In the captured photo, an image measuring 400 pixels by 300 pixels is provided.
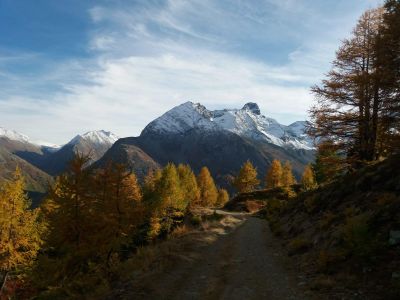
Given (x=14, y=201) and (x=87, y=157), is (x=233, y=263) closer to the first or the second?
(x=87, y=157)

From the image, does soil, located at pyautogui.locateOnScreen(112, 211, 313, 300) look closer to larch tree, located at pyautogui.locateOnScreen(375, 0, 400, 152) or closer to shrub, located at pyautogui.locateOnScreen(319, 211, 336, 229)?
shrub, located at pyautogui.locateOnScreen(319, 211, 336, 229)

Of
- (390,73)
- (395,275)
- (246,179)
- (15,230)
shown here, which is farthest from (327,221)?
(246,179)

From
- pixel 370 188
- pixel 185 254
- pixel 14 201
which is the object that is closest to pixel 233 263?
pixel 185 254

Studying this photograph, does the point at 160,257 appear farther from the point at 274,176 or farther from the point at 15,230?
the point at 274,176

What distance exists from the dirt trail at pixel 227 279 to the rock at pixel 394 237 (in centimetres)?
345

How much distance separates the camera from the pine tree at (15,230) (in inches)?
1272

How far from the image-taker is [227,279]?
14586mm

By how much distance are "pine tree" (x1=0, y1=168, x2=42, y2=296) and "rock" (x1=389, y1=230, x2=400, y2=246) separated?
1177 inches

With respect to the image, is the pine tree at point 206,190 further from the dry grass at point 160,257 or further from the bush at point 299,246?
the bush at point 299,246

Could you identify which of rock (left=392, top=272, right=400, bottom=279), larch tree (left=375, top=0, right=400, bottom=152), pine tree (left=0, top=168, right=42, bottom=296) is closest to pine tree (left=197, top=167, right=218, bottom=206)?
pine tree (left=0, top=168, right=42, bottom=296)

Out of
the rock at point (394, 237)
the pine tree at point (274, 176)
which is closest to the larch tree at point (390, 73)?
the rock at point (394, 237)

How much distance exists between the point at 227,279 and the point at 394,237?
621 cm

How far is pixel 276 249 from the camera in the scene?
68.1 ft

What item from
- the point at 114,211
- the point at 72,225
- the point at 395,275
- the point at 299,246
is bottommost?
the point at 72,225
